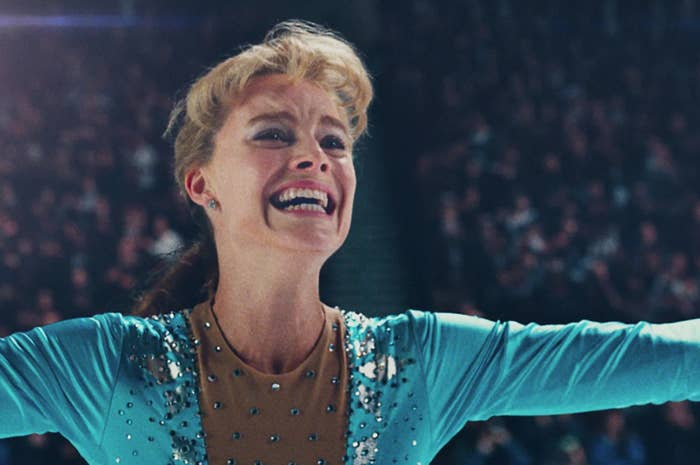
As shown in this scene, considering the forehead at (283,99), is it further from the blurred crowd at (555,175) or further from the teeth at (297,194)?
the blurred crowd at (555,175)

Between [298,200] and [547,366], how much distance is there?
58cm

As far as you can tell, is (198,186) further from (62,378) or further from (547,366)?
(547,366)

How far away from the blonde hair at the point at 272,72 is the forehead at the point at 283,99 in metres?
0.01

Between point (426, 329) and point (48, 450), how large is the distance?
15.6 feet

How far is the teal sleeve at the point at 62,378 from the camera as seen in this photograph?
1.82 meters

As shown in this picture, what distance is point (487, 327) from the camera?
2045 mm

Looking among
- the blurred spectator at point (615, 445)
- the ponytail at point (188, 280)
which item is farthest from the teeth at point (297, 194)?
the blurred spectator at point (615, 445)

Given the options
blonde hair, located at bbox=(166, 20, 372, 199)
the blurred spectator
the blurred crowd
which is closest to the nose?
blonde hair, located at bbox=(166, 20, 372, 199)

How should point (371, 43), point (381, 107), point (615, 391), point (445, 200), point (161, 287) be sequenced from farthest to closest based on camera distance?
point (371, 43) < point (381, 107) < point (445, 200) < point (161, 287) < point (615, 391)

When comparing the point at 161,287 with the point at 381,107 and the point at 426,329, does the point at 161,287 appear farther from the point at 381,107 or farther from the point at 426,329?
the point at 381,107

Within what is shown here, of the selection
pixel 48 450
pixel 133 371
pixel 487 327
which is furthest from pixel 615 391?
pixel 48 450

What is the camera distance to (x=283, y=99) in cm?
208

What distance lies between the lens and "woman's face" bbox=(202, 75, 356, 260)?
1.99 m

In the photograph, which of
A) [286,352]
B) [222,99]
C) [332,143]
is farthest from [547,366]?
[222,99]
